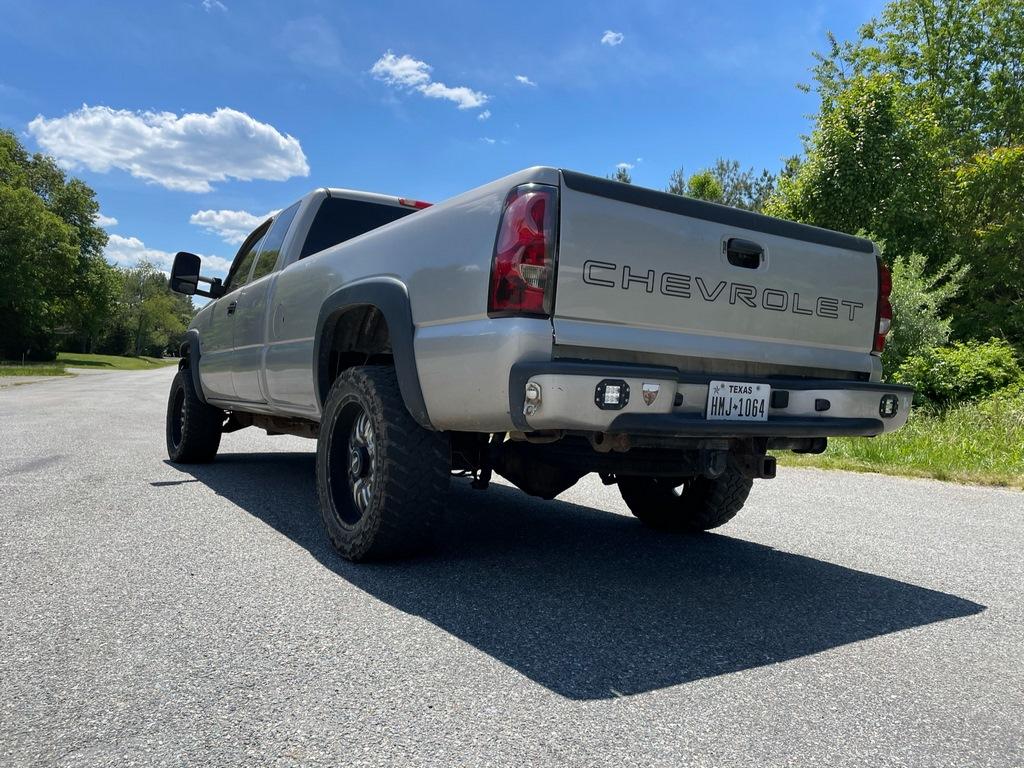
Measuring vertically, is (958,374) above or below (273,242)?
below

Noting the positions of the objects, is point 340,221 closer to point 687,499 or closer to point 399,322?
point 399,322

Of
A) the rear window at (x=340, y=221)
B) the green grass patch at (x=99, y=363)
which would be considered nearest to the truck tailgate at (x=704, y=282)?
the rear window at (x=340, y=221)

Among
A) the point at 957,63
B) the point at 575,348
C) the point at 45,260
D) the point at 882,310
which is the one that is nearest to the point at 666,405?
the point at 575,348

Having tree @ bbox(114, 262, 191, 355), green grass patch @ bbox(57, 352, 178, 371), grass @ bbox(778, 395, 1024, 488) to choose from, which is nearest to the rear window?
grass @ bbox(778, 395, 1024, 488)

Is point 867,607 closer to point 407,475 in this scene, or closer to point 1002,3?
point 407,475

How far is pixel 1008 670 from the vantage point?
2.62m

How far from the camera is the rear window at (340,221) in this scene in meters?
5.35

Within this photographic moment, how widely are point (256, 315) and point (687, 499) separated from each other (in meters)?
3.12

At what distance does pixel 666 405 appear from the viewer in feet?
9.87

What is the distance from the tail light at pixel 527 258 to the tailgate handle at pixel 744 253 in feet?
2.93

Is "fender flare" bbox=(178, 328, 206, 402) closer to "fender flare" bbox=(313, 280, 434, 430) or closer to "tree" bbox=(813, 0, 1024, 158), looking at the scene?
"fender flare" bbox=(313, 280, 434, 430)

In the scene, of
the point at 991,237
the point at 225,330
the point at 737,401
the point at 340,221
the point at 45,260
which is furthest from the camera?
the point at 45,260

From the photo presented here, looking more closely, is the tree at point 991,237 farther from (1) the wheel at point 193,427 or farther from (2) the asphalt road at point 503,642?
(1) the wheel at point 193,427

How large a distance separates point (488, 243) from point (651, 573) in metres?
1.78
